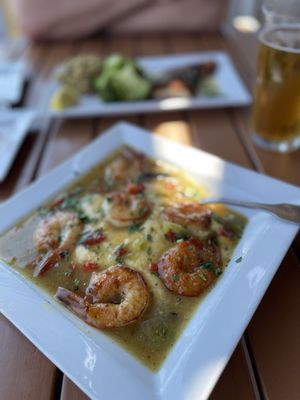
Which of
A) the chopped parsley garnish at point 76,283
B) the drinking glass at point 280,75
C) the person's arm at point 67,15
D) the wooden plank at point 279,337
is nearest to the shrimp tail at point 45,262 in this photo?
the chopped parsley garnish at point 76,283

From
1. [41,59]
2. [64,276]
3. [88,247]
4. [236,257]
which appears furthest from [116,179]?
[41,59]

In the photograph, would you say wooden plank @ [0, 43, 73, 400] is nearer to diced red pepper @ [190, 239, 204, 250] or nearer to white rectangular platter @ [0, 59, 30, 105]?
diced red pepper @ [190, 239, 204, 250]

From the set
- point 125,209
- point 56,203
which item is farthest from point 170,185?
point 56,203

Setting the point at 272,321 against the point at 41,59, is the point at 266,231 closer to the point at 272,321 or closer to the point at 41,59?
the point at 272,321

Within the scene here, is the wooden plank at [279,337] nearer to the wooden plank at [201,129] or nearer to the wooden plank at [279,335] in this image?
the wooden plank at [279,335]

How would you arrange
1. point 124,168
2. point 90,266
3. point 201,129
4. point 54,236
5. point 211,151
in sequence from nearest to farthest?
point 90,266 < point 54,236 < point 124,168 < point 211,151 < point 201,129

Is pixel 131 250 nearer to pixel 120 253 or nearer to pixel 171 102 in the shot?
pixel 120 253
